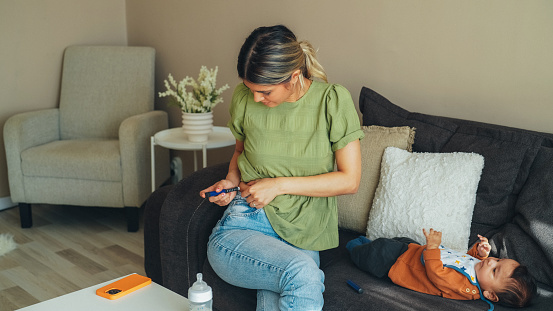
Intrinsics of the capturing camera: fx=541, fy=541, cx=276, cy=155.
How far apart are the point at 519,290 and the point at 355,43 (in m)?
1.40

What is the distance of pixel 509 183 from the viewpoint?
1764mm

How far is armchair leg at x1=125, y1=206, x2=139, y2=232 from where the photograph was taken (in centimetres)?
308

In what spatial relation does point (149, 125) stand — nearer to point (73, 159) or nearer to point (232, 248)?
point (73, 159)

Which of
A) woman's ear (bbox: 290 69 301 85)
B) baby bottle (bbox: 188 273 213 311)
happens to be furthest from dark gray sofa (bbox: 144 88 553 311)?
woman's ear (bbox: 290 69 301 85)

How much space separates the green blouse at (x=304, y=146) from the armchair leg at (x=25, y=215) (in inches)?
77.1

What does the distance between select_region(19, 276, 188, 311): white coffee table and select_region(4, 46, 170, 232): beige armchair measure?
1.56 m

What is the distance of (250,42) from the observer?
1592 millimetres

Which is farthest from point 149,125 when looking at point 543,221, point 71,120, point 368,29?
point 543,221

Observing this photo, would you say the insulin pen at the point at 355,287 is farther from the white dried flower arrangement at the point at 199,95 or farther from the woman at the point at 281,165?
the white dried flower arrangement at the point at 199,95

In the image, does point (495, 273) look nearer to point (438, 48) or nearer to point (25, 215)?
point (438, 48)

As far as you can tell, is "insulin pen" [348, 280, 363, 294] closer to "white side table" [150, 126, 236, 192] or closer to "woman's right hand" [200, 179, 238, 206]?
"woman's right hand" [200, 179, 238, 206]

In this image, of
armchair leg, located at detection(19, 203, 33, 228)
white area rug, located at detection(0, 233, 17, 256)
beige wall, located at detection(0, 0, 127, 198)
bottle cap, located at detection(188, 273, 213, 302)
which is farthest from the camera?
beige wall, located at detection(0, 0, 127, 198)

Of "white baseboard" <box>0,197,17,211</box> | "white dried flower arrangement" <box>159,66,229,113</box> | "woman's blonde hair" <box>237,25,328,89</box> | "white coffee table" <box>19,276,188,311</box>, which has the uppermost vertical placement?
"woman's blonde hair" <box>237,25,328,89</box>

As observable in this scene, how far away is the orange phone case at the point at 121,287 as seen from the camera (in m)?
1.50
